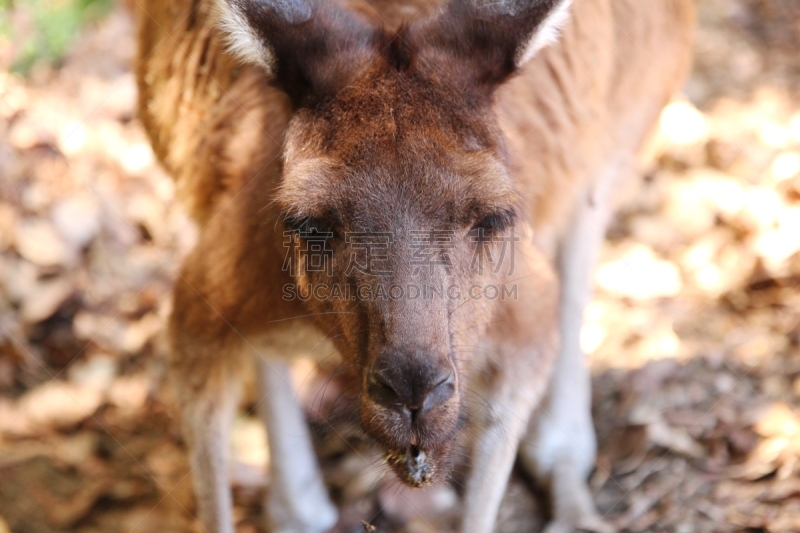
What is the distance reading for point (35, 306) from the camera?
218 inches

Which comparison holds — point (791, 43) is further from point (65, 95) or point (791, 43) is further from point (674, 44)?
point (65, 95)

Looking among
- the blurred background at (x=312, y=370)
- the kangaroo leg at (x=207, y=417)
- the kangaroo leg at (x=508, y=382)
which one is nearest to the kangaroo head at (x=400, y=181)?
the kangaroo leg at (x=508, y=382)

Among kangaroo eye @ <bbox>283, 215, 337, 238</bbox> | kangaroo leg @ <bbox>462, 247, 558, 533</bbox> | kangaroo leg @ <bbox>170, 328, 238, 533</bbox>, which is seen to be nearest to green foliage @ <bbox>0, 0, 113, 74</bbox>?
kangaroo leg @ <bbox>170, 328, 238, 533</bbox>

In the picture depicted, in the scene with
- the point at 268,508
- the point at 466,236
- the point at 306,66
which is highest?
the point at 306,66

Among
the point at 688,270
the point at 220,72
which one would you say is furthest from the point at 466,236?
the point at 688,270

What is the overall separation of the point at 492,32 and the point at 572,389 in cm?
267

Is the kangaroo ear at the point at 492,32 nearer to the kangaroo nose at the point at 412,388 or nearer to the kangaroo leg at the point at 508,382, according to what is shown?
the kangaroo leg at the point at 508,382

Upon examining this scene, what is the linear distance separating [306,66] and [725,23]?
614cm

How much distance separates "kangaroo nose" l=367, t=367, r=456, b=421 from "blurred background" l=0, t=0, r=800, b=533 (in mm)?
1556

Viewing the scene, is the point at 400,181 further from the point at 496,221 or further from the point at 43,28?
the point at 43,28

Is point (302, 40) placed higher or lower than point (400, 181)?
higher

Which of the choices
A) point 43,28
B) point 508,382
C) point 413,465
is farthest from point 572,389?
point 43,28

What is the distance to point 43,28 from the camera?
7035mm

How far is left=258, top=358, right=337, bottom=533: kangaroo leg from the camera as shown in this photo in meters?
4.76
